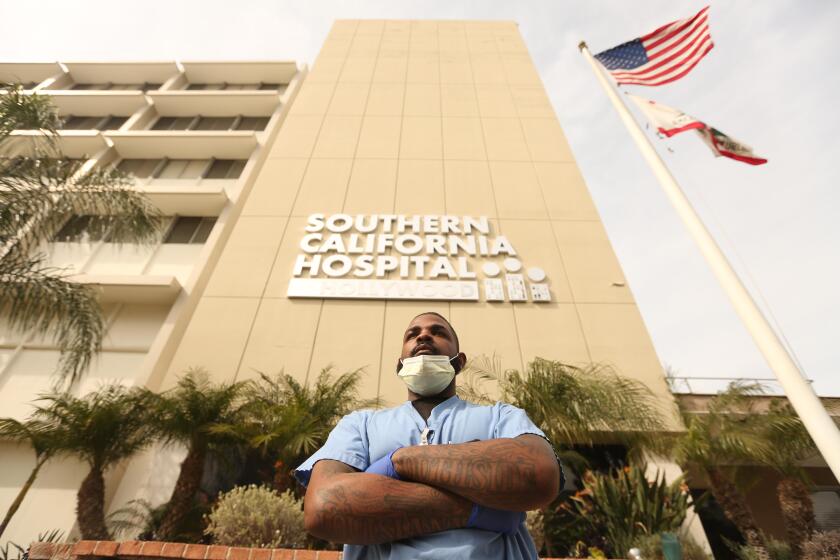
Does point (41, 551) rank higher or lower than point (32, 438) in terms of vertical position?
lower

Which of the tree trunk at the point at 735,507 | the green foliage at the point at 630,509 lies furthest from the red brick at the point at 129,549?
the tree trunk at the point at 735,507

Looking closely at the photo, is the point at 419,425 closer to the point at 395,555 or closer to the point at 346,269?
the point at 395,555

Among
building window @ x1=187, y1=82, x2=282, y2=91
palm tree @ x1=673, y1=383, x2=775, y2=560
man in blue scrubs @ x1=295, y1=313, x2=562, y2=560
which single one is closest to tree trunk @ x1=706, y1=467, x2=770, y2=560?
palm tree @ x1=673, y1=383, x2=775, y2=560

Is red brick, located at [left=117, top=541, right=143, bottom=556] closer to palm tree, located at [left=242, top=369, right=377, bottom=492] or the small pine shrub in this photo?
palm tree, located at [left=242, top=369, right=377, bottom=492]

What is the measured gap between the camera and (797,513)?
5844 millimetres

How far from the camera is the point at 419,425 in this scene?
1715mm

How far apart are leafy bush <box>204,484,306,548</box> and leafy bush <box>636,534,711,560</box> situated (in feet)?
13.5

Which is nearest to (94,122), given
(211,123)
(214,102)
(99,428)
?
(211,123)

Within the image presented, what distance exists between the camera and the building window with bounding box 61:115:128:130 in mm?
16914

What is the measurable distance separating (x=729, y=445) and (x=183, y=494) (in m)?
8.39

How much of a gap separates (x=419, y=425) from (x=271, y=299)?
816 cm

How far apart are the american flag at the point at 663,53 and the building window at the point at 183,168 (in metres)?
12.8

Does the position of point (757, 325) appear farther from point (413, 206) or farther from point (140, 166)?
point (140, 166)

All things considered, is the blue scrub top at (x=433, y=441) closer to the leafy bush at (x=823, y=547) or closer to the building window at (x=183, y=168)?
the leafy bush at (x=823, y=547)
